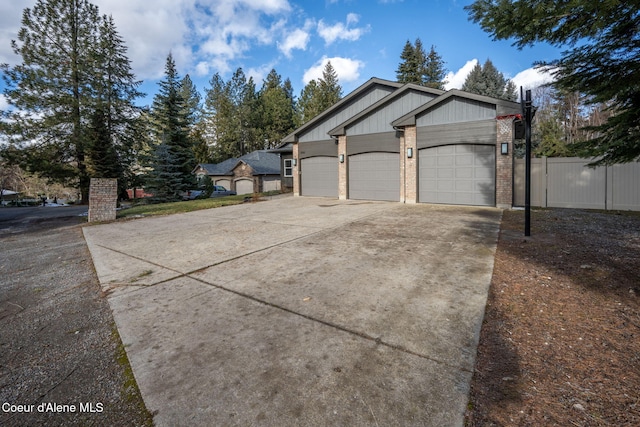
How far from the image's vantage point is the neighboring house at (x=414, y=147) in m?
11.1

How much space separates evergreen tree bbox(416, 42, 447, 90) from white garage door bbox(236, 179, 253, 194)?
27420 mm

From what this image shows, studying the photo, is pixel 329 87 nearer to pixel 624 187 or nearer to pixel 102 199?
pixel 102 199

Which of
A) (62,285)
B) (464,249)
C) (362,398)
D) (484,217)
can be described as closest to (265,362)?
(362,398)

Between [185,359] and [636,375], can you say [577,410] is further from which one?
[185,359]

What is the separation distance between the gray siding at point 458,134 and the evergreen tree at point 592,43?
5598 millimetres

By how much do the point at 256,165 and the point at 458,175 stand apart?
21.4 meters

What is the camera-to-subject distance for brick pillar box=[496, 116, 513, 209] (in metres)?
10.7

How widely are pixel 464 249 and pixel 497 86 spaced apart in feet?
130

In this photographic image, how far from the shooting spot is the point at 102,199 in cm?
1112

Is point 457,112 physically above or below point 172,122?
below

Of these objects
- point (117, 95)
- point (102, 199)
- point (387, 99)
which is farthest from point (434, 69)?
point (102, 199)

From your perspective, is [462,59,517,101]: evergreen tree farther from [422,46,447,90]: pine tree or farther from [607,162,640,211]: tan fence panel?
[607,162,640,211]: tan fence panel

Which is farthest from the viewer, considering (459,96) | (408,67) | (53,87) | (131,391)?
(408,67)

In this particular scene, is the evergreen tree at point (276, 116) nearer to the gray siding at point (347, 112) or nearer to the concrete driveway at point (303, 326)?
the gray siding at point (347, 112)
